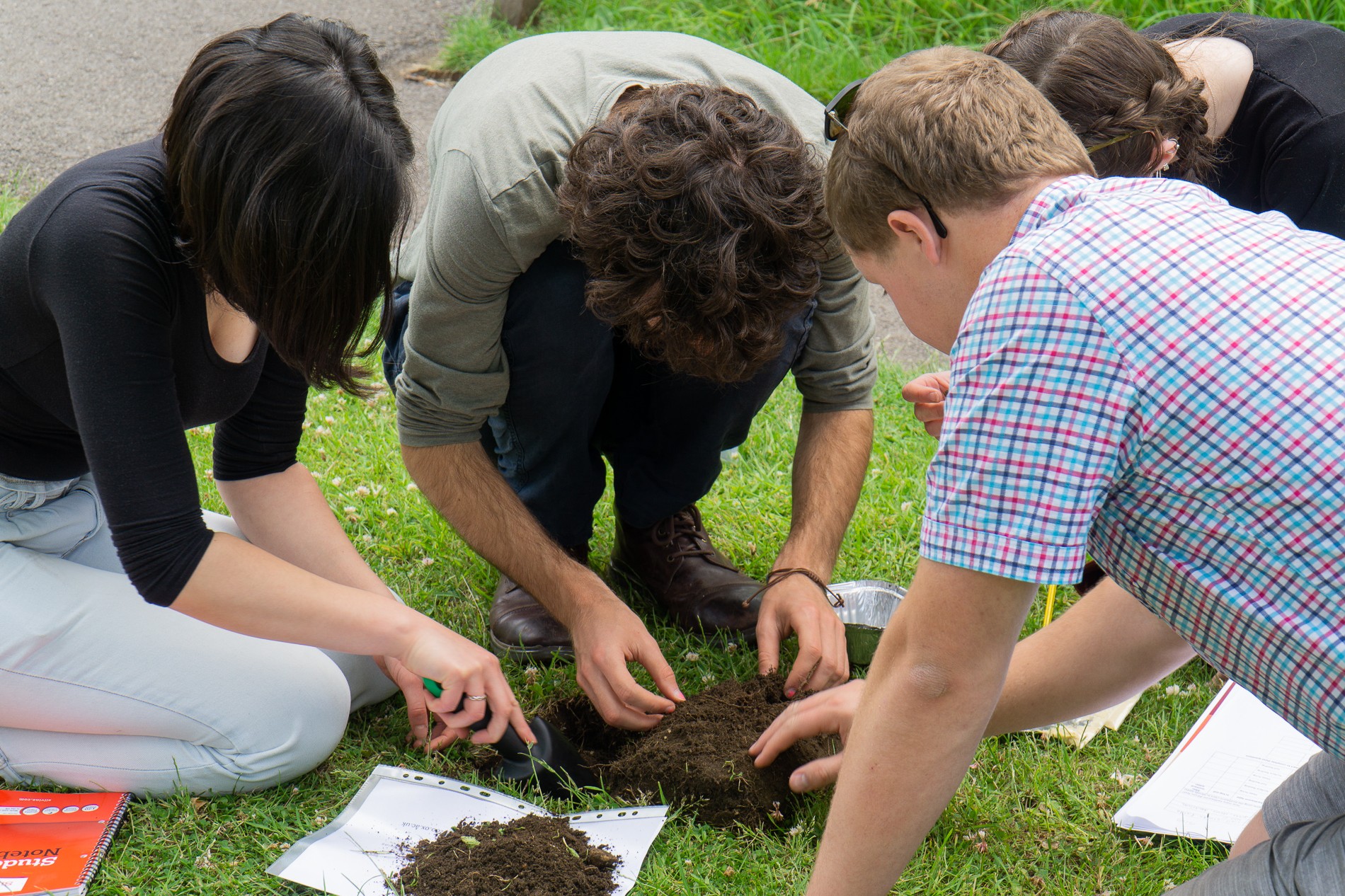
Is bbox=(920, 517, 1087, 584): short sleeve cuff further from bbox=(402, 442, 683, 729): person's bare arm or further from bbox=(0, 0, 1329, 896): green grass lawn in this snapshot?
bbox=(402, 442, 683, 729): person's bare arm

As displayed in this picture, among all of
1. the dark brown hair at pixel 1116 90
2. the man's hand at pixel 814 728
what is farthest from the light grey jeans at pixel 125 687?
the dark brown hair at pixel 1116 90

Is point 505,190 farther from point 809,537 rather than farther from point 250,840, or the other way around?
point 250,840

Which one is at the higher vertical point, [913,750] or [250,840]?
[913,750]

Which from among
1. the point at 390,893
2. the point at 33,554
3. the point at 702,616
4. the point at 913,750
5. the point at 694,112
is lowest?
the point at 702,616

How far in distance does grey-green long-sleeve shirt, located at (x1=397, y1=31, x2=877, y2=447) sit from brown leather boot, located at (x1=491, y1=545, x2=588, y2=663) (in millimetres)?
416

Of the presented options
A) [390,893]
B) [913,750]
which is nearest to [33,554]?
[390,893]

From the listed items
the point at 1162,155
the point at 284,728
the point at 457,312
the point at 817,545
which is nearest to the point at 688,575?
the point at 817,545

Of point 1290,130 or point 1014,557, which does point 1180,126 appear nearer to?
point 1290,130

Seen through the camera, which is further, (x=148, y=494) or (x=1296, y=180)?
(x=1296, y=180)

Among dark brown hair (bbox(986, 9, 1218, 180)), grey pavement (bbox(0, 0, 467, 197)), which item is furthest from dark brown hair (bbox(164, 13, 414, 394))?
grey pavement (bbox(0, 0, 467, 197))

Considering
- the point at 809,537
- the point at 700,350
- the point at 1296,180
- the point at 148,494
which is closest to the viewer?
the point at 148,494

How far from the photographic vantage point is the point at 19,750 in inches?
81.1

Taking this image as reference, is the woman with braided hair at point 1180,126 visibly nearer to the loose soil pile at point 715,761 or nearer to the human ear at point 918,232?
the loose soil pile at point 715,761

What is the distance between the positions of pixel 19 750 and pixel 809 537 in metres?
1.54
